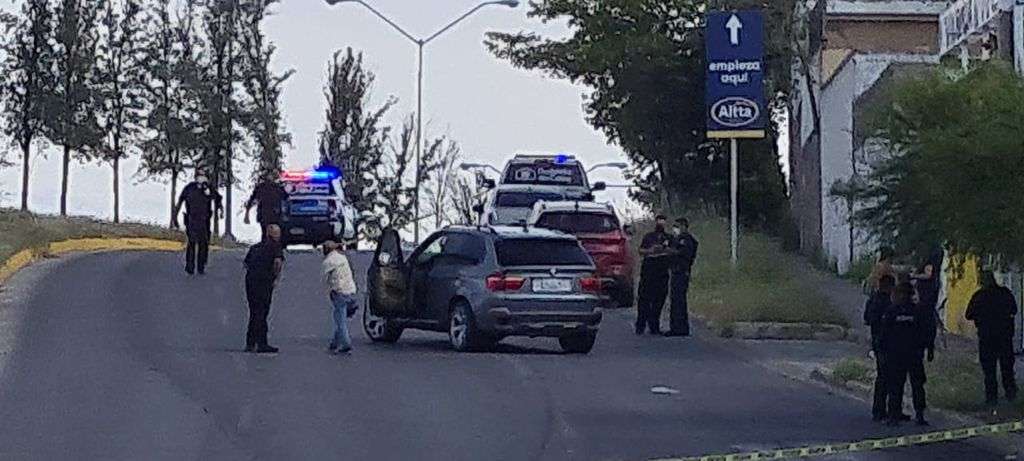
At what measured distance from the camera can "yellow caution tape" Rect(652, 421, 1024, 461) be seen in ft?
50.3

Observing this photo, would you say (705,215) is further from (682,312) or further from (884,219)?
(884,219)

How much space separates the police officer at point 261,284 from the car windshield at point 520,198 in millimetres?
14831

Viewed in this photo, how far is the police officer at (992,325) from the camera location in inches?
755

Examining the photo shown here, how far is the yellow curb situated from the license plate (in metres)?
10.2

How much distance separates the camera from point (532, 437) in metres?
16.5

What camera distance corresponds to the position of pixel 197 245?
105 feet

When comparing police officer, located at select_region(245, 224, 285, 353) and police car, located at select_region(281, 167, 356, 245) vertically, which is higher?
police car, located at select_region(281, 167, 356, 245)

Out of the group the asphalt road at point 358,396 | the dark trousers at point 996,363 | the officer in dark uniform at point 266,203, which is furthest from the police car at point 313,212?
the dark trousers at point 996,363

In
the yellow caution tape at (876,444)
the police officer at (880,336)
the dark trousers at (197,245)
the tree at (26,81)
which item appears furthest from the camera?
the tree at (26,81)

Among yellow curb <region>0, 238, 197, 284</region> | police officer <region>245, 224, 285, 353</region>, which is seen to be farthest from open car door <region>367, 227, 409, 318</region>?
yellow curb <region>0, 238, 197, 284</region>

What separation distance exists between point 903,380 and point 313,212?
25.5 m

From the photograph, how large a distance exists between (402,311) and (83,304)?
545 cm

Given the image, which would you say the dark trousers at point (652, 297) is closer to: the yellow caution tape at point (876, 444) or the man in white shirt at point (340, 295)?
the man in white shirt at point (340, 295)

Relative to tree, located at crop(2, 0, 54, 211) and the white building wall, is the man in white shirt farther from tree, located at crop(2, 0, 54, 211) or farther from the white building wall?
tree, located at crop(2, 0, 54, 211)
